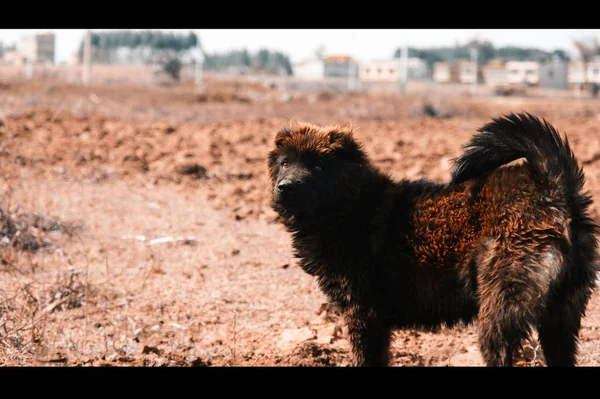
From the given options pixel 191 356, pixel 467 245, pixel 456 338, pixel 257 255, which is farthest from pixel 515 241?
pixel 257 255

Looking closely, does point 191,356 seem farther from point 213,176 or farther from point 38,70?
point 38,70

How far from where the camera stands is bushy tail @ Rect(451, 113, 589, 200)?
15.0ft

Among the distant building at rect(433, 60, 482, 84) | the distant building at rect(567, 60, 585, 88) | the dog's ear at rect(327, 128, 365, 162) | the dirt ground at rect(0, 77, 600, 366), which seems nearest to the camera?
the dog's ear at rect(327, 128, 365, 162)

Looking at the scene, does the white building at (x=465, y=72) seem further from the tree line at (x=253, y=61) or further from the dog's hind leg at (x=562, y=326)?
the dog's hind leg at (x=562, y=326)

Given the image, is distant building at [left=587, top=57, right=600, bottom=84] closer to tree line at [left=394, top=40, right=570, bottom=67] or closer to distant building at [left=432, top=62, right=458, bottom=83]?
tree line at [left=394, top=40, right=570, bottom=67]

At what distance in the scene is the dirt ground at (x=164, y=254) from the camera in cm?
630

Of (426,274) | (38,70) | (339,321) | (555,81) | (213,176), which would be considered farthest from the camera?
(555,81)

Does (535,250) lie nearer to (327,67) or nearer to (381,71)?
(381,71)

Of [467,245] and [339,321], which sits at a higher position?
[467,245]

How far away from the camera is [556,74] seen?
73.0 m

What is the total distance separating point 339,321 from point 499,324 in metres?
2.58

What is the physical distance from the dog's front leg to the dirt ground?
→ 0.63 metres

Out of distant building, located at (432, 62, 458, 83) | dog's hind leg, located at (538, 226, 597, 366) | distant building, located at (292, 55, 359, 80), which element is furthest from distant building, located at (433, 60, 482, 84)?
dog's hind leg, located at (538, 226, 597, 366)

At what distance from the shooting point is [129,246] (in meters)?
9.61
